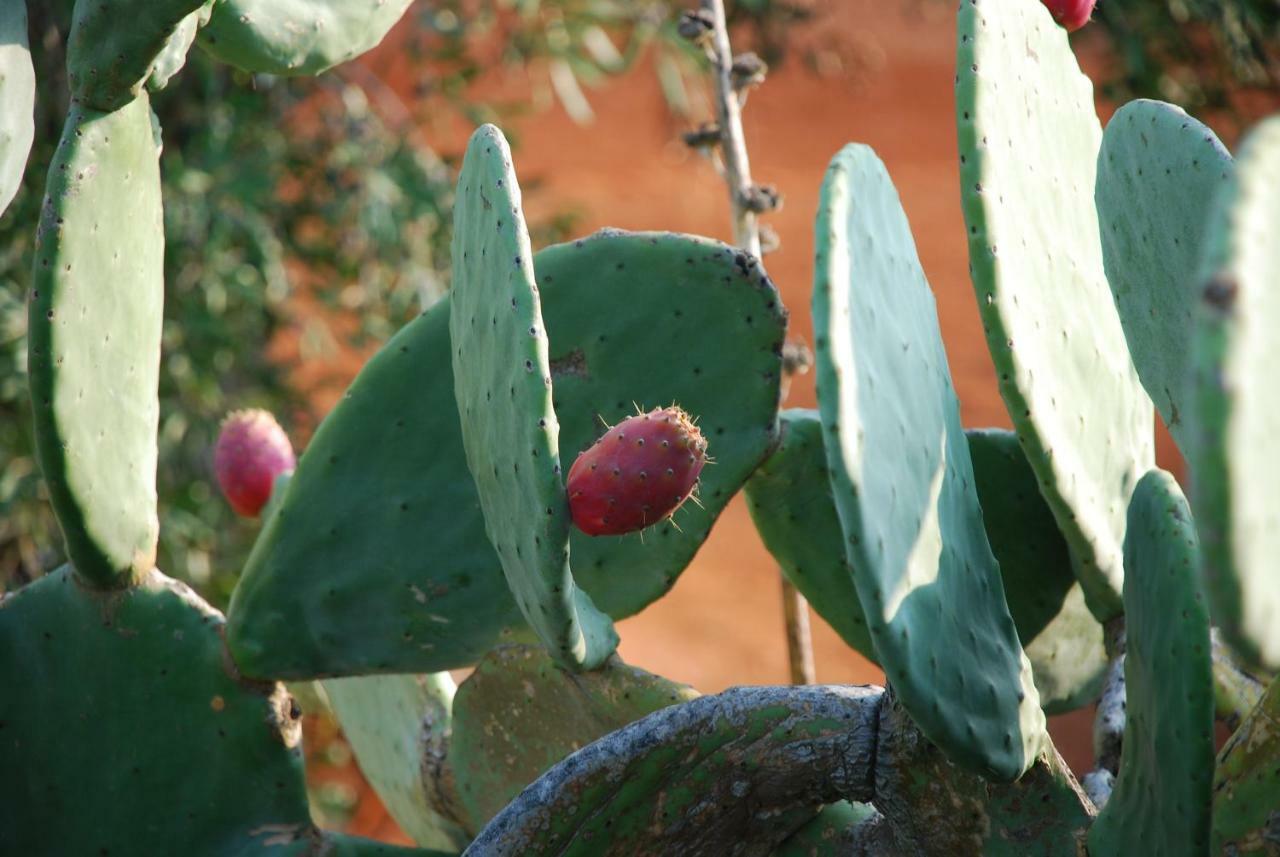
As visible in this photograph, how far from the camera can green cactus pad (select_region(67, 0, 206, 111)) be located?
115 cm

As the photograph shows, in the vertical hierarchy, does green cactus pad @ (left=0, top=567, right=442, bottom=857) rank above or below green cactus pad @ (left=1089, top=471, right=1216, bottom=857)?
below

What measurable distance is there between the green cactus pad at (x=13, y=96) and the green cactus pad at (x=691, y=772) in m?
0.72

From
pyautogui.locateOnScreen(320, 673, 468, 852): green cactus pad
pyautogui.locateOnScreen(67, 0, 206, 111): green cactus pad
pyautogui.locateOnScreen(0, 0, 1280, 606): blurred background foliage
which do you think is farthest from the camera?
pyautogui.locateOnScreen(0, 0, 1280, 606): blurred background foliage

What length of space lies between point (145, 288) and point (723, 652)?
16.6 feet

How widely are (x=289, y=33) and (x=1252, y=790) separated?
0.99 meters

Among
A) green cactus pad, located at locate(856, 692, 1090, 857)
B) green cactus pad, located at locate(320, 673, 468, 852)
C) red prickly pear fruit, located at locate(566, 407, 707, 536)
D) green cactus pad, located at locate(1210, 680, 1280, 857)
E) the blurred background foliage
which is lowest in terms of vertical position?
the blurred background foliage

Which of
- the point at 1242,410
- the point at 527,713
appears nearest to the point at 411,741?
the point at 527,713

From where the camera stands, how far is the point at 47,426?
3.89ft

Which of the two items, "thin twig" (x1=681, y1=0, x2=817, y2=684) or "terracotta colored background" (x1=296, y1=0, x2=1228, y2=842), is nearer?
"thin twig" (x1=681, y1=0, x2=817, y2=684)

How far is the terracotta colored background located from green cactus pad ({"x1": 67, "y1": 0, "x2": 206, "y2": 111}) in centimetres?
485

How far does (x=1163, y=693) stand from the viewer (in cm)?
88

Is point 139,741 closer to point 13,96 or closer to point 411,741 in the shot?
point 411,741

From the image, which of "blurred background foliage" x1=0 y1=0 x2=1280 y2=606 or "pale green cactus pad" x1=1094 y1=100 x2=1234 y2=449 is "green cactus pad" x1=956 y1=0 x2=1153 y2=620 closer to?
"pale green cactus pad" x1=1094 y1=100 x2=1234 y2=449

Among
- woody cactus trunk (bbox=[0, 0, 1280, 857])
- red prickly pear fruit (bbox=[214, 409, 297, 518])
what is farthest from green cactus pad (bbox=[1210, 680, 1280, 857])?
red prickly pear fruit (bbox=[214, 409, 297, 518])
